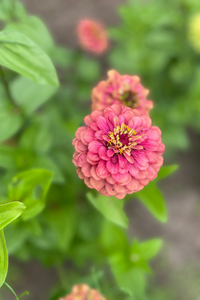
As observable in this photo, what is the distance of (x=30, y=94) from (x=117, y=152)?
0.63 meters

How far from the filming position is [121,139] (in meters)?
0.88

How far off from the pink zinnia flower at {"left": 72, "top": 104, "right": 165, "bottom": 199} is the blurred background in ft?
2.48

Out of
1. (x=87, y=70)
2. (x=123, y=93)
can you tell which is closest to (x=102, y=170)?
(x=123, y=93)

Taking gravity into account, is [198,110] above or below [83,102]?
above

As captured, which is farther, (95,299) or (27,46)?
(95,299)

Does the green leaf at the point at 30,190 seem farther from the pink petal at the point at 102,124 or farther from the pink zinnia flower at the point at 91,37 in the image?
the pink zinnia flower at the point at 91,37

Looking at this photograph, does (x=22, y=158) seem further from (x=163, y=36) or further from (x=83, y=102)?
(x=163, y=36)

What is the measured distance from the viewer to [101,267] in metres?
1.94

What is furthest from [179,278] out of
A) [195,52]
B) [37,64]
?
[37,64]

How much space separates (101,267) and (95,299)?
0.87 m

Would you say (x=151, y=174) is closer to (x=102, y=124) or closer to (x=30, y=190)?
(x=102, y=124)

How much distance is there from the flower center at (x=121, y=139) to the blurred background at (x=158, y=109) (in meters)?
0.76

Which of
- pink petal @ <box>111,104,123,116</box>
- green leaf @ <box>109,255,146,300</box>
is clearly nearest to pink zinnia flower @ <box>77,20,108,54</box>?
pink petal @ <box>111,104,123,116</box>

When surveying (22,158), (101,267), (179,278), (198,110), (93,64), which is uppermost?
(93,64)
